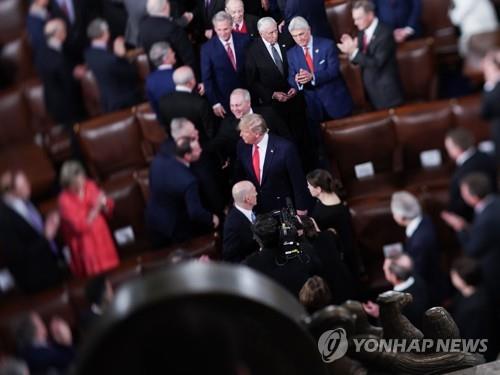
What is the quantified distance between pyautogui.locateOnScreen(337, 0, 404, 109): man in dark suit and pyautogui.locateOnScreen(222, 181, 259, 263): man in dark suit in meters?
0.34

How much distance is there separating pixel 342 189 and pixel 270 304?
0.53 metres

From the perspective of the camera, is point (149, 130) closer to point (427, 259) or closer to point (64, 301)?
point (64, 301)

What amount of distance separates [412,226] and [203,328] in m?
0.71

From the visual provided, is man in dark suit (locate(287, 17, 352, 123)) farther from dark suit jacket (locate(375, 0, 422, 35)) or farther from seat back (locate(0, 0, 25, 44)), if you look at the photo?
seat back (locate(0, 0, 25, 44))

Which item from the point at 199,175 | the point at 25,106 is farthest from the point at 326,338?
the point at 25,106

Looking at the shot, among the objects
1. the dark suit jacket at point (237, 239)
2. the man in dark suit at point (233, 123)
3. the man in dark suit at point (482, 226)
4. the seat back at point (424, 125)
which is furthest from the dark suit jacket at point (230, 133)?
the man in dark suit at point (482, 226)

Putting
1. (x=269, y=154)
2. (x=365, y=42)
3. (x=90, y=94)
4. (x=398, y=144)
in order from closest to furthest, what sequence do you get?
(x=90, y=94) < (x=269, y=154) < (x=365, y=42) < (x=398, y=144)

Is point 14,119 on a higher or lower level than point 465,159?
higher

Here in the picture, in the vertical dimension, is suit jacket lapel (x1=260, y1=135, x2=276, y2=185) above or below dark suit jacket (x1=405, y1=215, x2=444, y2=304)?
above

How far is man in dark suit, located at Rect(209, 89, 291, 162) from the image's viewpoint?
5.05 ft

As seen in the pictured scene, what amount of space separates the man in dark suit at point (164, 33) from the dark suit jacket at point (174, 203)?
0.60 ft

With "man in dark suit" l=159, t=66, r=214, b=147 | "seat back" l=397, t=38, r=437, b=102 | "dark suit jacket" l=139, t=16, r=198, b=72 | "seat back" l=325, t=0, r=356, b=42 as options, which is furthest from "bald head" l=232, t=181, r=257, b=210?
"seat back" l=397, t=38, r=437, b=102

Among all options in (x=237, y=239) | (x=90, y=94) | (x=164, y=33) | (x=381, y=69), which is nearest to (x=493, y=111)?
(x=381, y=69)

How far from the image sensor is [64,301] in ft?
4.55
